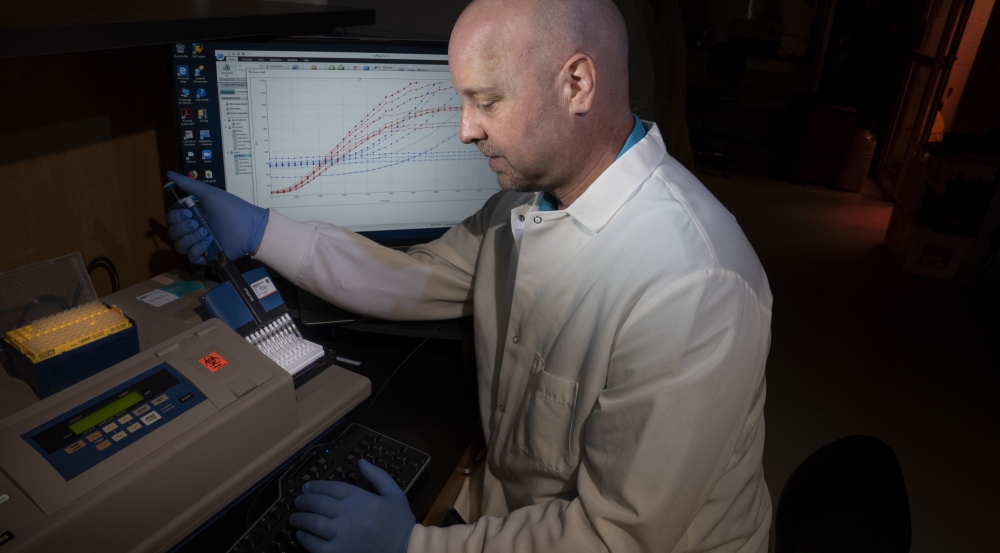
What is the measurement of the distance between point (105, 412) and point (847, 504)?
96cm

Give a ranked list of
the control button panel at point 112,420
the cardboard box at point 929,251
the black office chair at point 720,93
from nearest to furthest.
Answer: the control button panel at point 112,420
the cardboard box at point 929,251
the black office chair at point 720,93

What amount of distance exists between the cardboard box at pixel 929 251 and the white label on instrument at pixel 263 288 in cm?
377

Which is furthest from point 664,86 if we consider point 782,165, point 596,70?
point 782,165

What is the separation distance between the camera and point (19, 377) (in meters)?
0.83

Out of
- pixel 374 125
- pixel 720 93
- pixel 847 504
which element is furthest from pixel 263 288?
pixel 720 93

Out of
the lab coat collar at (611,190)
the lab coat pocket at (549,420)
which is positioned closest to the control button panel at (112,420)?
the lab coat pocket at (549,420)

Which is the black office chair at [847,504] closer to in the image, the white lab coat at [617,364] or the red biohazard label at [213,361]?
the white lab coat at [617,364]

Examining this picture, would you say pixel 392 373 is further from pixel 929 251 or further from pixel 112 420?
pixel 929 251

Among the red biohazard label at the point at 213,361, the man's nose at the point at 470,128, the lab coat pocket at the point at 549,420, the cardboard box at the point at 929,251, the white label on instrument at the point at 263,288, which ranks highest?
the man's nose at the point at 470,128

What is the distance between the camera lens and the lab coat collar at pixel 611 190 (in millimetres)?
885

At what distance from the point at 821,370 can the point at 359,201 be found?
2.26m

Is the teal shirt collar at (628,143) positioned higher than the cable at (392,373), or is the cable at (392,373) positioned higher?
the teal shirt collar at (628,143)

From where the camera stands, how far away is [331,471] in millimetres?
901

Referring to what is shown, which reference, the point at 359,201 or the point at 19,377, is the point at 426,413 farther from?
the point at 19,377
